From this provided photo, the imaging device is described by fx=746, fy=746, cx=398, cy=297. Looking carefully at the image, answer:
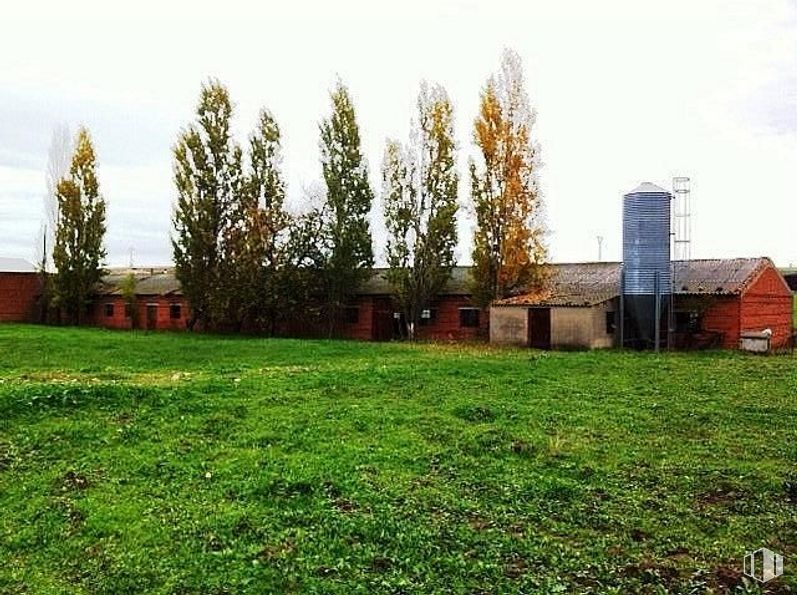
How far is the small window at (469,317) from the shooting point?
29.2 m

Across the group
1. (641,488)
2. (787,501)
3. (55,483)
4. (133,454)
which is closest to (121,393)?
A: (133,454)

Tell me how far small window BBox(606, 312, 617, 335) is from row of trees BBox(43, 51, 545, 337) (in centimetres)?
315

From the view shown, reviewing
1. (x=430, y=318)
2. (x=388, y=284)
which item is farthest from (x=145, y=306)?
(x=430, y=318)

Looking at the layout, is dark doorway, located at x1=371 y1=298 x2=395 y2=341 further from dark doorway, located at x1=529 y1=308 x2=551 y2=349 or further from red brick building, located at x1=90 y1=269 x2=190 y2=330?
red brick building, located at x1=90 y1=269 x2=190 y2=330

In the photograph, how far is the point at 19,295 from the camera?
3991 centimetres

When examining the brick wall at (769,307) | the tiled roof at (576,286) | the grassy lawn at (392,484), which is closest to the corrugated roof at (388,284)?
the tiled roof at (576,286)

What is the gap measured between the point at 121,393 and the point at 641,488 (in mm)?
8234

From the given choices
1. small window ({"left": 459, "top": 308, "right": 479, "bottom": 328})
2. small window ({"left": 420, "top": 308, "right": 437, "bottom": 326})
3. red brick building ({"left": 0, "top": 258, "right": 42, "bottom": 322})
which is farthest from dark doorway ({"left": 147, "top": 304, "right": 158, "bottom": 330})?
small window ({"left": 459, "top": 308, "right": 479, "bottom": 328})

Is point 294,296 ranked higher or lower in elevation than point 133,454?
higher

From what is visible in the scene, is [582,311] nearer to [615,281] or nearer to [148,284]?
[615,281]

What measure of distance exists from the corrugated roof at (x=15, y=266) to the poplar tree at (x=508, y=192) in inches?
1081

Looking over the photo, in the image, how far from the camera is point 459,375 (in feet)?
52.3

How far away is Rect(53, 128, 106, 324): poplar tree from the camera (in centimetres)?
3753

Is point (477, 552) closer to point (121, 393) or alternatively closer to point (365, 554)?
point (365, 554)
